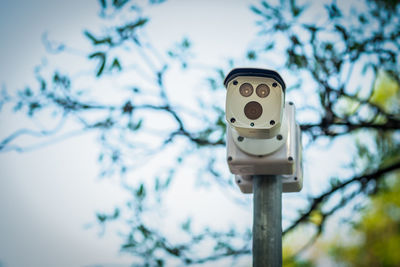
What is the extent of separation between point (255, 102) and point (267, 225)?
30 cm

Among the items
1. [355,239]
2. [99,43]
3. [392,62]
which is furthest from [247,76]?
[355,239]

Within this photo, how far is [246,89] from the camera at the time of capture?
1114 mm

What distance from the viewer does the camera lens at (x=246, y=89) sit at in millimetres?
1111

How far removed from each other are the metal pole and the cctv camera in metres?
0.14

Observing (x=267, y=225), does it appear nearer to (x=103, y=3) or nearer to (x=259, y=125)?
(x=259, y=125)

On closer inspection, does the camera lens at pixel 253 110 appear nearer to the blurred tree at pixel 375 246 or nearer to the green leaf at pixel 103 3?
the green leaf at pixel 103 3

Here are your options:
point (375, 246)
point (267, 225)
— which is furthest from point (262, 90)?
point (375, 246)

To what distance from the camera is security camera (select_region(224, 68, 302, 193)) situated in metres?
1.09

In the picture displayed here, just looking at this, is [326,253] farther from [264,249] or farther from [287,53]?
[264,249]

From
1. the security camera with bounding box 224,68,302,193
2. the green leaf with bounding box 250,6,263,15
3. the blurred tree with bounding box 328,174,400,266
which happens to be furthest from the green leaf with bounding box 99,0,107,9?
the blurred tree with bounding box 328,174,400,266

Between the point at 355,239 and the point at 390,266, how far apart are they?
1.07 m

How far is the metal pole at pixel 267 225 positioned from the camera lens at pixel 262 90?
0.23 metres

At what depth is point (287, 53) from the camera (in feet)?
7.96

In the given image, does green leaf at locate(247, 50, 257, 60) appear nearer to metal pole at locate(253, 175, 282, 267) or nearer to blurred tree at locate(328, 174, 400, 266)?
metal pole at locate(253, 175, 282, 267)
